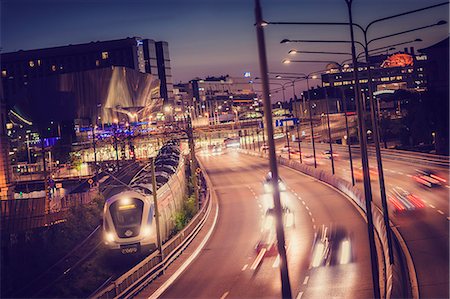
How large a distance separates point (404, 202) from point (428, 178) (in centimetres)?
1328

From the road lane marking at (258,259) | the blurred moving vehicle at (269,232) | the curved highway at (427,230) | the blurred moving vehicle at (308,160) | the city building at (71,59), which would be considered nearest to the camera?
the curved highway at (427,230)

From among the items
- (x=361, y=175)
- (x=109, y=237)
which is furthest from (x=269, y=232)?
(x=361, y=175)

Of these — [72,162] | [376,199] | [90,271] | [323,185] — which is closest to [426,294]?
[90,271]

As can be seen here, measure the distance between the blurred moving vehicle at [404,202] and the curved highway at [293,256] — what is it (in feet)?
9.87

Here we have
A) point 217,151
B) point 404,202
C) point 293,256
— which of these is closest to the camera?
point 293,256

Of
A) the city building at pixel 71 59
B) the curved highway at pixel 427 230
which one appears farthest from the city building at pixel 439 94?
the city building at pixel 71 59

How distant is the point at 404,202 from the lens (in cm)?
4012

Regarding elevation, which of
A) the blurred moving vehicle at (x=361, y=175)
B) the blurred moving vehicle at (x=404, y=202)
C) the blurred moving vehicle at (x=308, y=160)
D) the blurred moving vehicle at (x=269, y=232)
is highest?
the blurred moving vehicle at (x=308, y=160)

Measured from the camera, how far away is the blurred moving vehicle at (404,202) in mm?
36222

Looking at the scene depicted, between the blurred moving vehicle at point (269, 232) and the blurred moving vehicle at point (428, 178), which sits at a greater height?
the blurred moving vehicle at point (428, 178)

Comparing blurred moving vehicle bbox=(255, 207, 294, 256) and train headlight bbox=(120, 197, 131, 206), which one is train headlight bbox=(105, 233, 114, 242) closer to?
train headlight bbox=(120, 197, 131, 206)

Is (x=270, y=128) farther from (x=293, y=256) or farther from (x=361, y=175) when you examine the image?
(x=361, y=175)

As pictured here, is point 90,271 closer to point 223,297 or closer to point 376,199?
point 223,297

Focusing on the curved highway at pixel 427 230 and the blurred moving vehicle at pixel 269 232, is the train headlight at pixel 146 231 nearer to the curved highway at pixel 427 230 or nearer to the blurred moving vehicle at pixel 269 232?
the blurred moving vehicle at pixel 269 232
